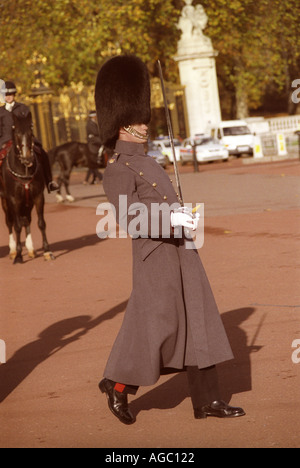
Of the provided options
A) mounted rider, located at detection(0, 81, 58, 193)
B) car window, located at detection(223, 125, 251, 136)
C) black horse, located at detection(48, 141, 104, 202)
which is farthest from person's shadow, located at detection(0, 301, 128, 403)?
car window, located at detection(223, 125, 251, 136)

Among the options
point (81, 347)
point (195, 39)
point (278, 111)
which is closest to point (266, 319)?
point (81, 347)

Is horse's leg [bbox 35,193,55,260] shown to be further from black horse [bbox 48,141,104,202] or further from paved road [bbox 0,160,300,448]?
black horse [bbox 48,141,104,202]

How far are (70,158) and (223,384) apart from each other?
19.4 metres

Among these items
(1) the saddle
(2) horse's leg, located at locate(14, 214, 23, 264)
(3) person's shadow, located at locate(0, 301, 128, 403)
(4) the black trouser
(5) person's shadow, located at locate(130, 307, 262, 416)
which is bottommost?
(2) horse's leg, located at locate(14, 214, 23, 264)

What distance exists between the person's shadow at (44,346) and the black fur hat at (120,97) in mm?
1972

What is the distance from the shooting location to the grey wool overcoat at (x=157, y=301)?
5.62 metres

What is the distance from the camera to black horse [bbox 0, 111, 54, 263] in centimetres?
1312

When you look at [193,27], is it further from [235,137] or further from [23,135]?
[23,135]

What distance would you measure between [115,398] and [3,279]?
662cm

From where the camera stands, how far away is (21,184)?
44.7ft

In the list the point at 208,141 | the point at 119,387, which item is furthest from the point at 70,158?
the point at 119,387

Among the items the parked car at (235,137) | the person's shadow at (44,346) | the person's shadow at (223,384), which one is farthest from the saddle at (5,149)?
the parked car at (235,137)

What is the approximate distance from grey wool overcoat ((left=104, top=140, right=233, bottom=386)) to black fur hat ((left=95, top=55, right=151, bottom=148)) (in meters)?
0.16

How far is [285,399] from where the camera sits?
602 centimetres
